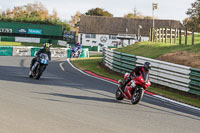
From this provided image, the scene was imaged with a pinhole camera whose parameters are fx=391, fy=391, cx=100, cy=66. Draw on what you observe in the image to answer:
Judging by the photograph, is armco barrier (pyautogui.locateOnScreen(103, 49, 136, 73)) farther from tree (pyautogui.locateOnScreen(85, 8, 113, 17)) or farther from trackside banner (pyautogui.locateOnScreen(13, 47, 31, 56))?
tree (pyautogui.locateOnScreen(85, 8, 113, 17))

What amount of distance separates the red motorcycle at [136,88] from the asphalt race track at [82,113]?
25cm

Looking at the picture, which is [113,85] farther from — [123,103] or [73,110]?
[73,110]

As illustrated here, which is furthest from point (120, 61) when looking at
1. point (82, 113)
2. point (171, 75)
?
point (82, 113)

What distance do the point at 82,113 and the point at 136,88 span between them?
2.83 m

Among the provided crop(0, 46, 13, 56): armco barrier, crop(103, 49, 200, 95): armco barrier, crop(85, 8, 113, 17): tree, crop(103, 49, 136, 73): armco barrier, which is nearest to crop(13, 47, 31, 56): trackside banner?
crop(0, 46, 13, 56): armco barrier

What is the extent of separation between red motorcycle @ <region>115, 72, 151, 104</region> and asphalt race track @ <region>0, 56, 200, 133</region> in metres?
0.25

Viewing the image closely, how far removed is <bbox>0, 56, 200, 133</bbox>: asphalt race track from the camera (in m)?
7.96

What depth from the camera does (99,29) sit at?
303 feet

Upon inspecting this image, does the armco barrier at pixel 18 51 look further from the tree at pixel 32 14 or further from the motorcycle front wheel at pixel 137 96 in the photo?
the tree at pixel 32 14

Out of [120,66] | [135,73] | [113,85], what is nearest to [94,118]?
[135,73]

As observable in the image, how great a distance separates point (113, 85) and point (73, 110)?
7.38 meters

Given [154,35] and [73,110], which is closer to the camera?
[73,110]

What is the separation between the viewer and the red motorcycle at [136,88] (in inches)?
465

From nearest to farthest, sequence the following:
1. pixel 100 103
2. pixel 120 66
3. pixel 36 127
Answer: pixel 36 127 → pixel 100 103 → pixel 120 66
